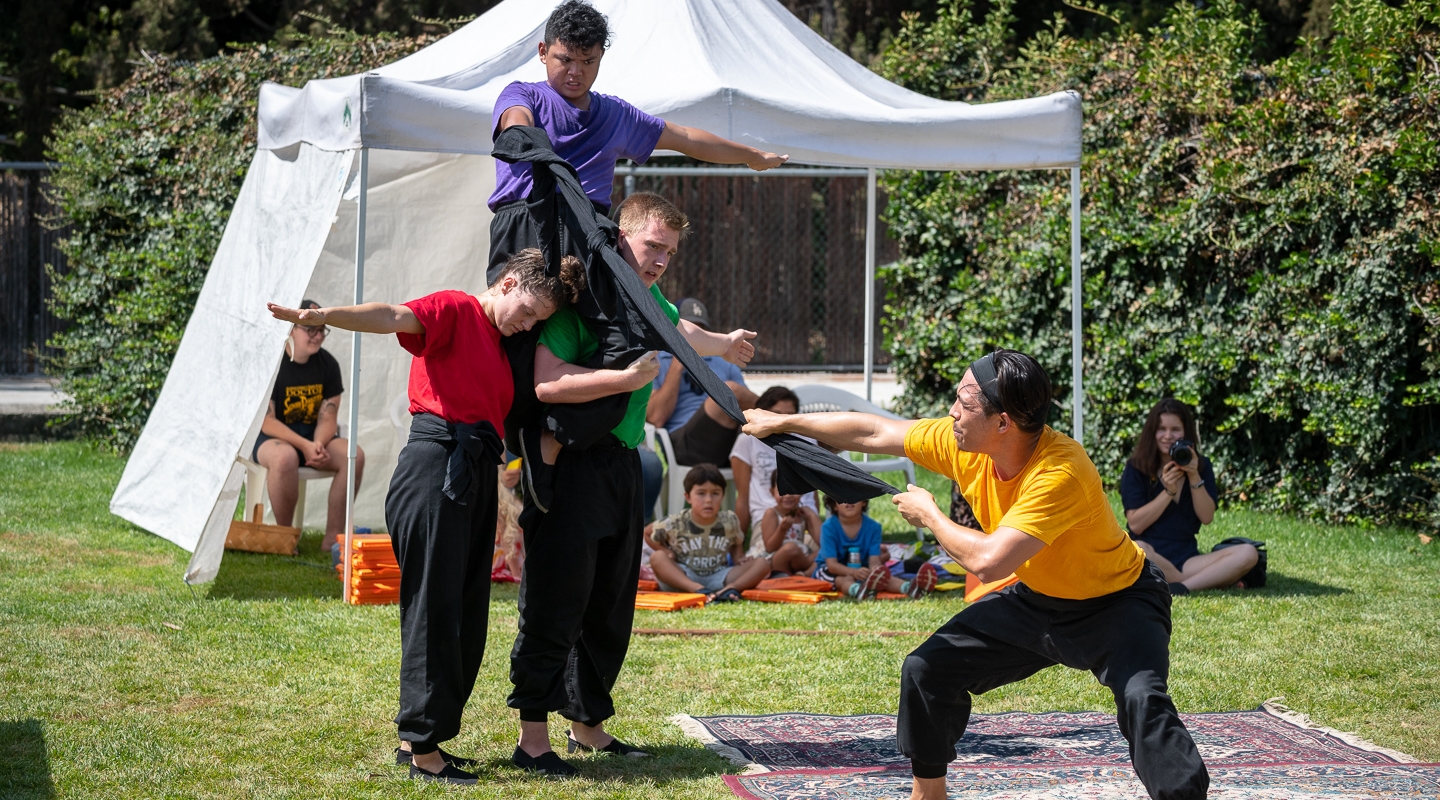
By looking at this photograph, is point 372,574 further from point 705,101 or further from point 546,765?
point 705,101

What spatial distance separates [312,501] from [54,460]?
130 inches

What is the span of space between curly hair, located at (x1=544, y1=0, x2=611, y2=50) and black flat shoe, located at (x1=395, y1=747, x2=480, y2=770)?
7.55 feet

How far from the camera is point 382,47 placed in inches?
416

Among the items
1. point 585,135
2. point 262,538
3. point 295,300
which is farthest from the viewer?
point 262,538

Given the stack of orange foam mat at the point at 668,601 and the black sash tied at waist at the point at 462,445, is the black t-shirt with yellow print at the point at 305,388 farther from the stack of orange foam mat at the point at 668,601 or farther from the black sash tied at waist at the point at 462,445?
the black sash tied at waist at the point at 462,445

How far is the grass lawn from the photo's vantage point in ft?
13.0

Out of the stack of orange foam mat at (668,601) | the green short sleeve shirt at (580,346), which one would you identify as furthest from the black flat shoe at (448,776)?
the stack of orange foam mat at (668,601)

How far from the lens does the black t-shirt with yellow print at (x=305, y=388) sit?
24.9 ft

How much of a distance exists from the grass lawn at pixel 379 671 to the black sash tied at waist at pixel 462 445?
34.2 inches

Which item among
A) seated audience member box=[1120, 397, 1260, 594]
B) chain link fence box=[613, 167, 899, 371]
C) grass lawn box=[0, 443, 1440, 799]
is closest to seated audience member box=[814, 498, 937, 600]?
grass lawn box=[0, 443, 1440, 799]

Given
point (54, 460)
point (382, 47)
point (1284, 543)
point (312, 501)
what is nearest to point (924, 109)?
point (1284, 543)

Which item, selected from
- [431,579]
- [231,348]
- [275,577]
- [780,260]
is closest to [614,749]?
[431,579]

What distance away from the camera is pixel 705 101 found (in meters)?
6.20

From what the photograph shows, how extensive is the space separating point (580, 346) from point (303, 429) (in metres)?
4.16
